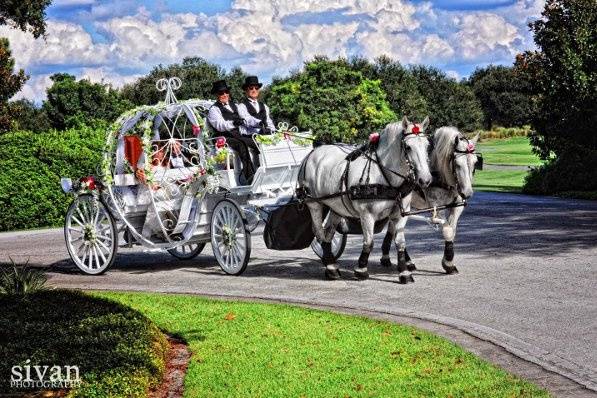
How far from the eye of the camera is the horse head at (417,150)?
11.0 metres

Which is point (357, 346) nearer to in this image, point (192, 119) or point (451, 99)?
point (192, 119)

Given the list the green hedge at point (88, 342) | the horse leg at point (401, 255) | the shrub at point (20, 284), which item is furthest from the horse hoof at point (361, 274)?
the shrub at point (20, 284)

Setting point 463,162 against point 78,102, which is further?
point 78,102

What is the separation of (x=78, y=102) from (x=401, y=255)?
56.0 meters

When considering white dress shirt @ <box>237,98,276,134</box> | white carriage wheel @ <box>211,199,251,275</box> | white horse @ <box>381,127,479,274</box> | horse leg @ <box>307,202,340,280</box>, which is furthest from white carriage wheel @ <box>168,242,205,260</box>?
white horse @ <box>381,127,479,274</box>

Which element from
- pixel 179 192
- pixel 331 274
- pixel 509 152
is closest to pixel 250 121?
pixel 179 192

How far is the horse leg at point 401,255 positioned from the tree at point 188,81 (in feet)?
216

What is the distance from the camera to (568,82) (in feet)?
89.0

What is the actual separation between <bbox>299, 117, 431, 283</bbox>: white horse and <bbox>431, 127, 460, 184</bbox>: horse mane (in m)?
0.42

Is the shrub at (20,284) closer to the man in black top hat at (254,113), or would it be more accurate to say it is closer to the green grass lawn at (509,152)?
the man in black top hat at (254,113)

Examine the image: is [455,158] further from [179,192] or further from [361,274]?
[179,192]

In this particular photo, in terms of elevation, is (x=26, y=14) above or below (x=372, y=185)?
above

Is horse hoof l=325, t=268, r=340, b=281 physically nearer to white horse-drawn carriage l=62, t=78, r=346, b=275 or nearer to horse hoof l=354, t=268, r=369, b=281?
horse hoof l=354, t=268, r=369, b=281

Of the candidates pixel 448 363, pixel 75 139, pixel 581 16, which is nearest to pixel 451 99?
pixel 581 16
